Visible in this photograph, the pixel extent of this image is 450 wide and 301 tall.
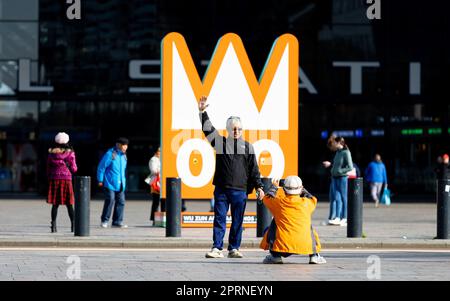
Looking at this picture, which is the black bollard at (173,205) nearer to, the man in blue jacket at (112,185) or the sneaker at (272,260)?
the man in blue jacket at (112,185)

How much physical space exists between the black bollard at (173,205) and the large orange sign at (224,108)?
79.1 inches

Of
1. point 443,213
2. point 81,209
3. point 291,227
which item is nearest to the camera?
point 291,227

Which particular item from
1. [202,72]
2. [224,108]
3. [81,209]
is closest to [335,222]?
[224,108]

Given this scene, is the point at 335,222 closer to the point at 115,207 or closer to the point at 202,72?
the point at 115,207

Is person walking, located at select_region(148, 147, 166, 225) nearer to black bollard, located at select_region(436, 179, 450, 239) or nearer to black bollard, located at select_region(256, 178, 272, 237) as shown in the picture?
black bollard, located at select_region(256, 178, 272, 237)

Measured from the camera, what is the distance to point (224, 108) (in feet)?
64.2

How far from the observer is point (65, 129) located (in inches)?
1448

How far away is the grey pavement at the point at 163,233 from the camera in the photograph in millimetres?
16375

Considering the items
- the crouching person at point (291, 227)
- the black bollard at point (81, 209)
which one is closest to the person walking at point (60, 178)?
the black bollard at point (81, 209)

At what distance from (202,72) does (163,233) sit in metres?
18.4

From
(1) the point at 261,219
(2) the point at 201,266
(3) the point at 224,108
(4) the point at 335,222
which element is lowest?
(4) the point at 335,222

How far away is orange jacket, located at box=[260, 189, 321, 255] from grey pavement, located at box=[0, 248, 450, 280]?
22 cm
